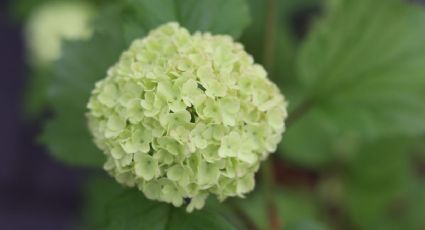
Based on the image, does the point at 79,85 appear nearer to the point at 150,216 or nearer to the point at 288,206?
the point at 150,216

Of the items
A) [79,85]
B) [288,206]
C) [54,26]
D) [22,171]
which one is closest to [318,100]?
[79,85]

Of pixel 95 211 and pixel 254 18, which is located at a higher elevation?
pixel 254 18

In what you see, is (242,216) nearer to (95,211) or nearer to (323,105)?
(323,105)

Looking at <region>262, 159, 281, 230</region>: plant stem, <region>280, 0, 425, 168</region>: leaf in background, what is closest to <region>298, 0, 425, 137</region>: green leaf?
<region>280, 0, 425, 168</region>: leaf in background

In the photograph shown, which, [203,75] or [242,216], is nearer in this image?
[203,75]

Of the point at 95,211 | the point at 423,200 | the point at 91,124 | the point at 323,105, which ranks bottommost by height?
the point at 91,124

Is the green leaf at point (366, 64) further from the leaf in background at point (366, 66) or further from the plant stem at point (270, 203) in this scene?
the plant stem at point (270, 203)

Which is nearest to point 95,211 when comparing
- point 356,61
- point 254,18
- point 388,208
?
point 254,18
